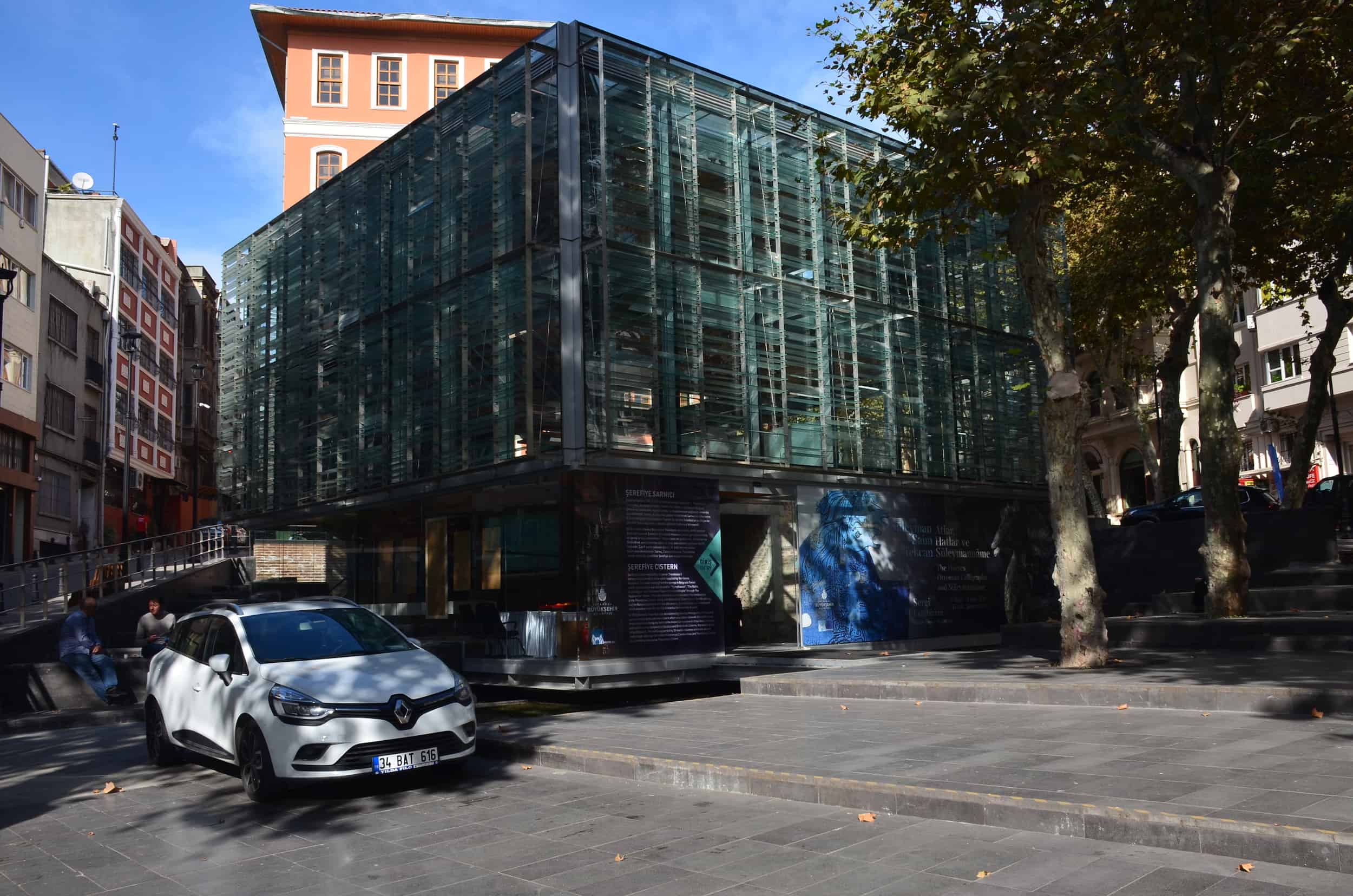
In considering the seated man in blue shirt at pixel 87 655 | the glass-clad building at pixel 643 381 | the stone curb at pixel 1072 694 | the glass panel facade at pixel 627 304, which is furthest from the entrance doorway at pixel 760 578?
the seated man in blue shirt at pixel 87 655

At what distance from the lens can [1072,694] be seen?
11258 millimetres

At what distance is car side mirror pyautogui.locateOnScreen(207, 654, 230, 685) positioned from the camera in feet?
31.1

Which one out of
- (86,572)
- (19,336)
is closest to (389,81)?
(19,336)

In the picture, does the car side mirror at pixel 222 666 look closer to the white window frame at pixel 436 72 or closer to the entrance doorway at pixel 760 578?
the entrance doorway at pixel 760 578

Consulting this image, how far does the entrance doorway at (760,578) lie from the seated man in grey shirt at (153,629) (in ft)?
31.0

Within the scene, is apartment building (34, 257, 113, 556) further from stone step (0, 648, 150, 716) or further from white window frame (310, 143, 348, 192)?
stone step (0, 648, 150, 716)

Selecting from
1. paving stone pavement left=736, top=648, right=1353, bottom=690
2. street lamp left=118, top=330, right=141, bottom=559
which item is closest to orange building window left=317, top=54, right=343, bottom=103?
street lamp left=118, top=330, right=141, bottom=559

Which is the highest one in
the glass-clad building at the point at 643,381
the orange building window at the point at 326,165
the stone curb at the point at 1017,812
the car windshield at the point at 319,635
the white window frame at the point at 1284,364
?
the orange building window at the point at 326,165

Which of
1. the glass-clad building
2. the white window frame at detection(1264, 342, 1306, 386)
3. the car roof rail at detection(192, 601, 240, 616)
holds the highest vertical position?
the white window frame at detection(1264, 342, 1306, 386)

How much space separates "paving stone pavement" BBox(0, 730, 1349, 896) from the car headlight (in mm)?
686

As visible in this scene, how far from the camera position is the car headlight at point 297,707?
8602 millimetres

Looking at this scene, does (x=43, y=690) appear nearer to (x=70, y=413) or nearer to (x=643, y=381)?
(x=643, y=381)

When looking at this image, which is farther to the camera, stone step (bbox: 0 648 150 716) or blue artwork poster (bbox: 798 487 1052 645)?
blue artwork poster (bbox: 798 487 1052 645)

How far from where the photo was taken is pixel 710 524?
18.8 m
